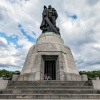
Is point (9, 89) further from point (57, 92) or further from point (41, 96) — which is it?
point (57, 92)

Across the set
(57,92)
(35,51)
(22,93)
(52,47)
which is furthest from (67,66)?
(22,93)

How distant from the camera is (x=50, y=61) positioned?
16.4 meters

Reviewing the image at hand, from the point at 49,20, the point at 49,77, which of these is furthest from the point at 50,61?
the point at 49,20

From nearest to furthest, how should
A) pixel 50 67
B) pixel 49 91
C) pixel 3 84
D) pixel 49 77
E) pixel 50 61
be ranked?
pixel 49 91 → pixel 3 84 → pixel 49 77 → pixel 50 61 → pixel 50 67

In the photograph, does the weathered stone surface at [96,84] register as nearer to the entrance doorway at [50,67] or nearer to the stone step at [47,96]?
the stone step at [47,96]

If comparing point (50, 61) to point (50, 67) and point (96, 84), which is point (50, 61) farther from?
point (96, 84)

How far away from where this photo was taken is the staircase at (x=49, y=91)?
8500 millimetres

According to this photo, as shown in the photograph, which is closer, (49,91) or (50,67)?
(49,91)

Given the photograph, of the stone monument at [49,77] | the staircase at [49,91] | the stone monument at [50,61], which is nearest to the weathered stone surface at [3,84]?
the stone monument at [49,77]

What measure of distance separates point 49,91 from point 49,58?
20.2ft

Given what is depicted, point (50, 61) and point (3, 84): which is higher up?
point (50, 61)

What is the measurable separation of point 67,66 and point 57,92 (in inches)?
217

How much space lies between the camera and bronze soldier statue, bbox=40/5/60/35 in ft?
58.5

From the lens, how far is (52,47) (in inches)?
600
